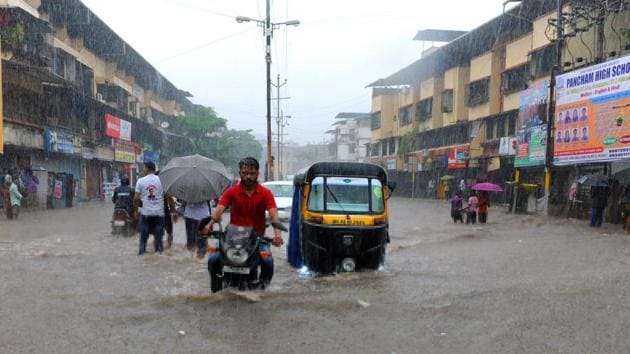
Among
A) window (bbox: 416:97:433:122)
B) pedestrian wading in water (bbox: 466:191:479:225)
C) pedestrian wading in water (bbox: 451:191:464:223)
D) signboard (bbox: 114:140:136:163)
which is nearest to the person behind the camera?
pedestrian wading in water (bbox: 466:191:479:225)

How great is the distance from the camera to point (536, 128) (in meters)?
21.9

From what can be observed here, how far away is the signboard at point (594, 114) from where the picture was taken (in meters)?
16.2

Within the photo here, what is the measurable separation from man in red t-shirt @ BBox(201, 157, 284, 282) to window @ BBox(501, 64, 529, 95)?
25.7m

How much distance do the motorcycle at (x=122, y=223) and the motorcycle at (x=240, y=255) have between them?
7434mm

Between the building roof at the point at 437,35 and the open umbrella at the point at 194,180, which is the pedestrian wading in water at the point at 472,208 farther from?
the building roof at the point at 437,35

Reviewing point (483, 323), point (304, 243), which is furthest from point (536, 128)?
point (483, 323)

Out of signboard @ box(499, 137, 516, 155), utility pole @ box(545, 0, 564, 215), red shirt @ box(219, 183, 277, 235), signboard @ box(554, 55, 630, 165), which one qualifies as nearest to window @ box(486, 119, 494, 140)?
signboard @ box(499, 137, 516, 155)

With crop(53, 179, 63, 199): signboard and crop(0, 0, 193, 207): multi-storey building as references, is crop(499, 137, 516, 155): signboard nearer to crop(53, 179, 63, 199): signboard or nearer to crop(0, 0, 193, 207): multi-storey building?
crop(0, 0, 193, 207): multi-storey building

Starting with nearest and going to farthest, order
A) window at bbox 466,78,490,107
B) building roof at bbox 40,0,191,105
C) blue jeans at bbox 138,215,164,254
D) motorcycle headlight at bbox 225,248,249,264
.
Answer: motorcycle headlight at bbox 225,248,249,264 → blue jeans at bbox 138,215,164,254 → building roof at bbox 40,0,191,105 → window at bbox 466,78,490,107

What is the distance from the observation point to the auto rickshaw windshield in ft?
30.1

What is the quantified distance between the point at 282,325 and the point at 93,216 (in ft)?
57.1

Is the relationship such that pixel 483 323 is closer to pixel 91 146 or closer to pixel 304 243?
pixel 304 243

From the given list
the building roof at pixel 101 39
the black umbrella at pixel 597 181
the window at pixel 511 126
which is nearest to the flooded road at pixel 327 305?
the black umbrella at pixel 597 181

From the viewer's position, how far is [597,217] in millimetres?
17016
